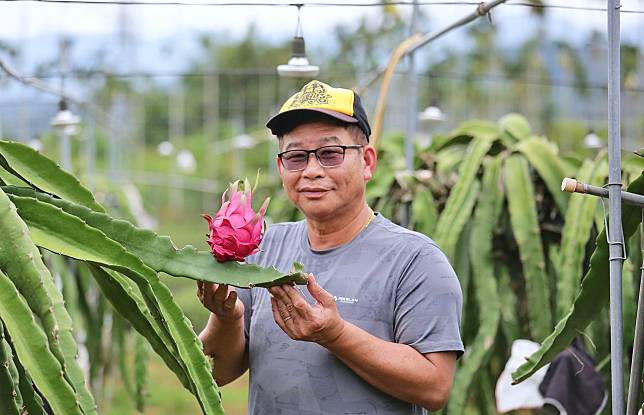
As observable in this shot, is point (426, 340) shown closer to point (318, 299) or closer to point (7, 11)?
point (318, 299)

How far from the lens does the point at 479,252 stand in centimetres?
356

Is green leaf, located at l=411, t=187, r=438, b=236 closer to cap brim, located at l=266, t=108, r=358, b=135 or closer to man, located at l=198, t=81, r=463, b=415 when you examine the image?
man, located at l=198, t=81, r=463, b=415

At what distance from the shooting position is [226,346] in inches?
87.1

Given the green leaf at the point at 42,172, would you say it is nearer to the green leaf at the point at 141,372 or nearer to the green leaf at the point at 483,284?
the green leaf at the point at 483,284

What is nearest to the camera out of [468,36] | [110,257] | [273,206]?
[110,257]

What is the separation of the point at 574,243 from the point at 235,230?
1.74 meters

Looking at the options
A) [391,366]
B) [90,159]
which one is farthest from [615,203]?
[90,159]

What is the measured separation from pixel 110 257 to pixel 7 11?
817cm

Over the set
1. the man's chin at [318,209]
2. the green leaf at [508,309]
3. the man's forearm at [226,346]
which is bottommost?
the green leaf at [508,309]

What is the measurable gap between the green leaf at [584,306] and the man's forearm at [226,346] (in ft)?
1.99

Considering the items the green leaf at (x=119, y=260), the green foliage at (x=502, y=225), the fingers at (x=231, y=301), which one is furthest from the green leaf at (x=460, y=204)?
the green leaf at (x=119, y=260)

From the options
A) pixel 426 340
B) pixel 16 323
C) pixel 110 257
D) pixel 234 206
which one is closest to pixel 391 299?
pixel 426 340

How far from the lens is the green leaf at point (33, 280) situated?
1.53m

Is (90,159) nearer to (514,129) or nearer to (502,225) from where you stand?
(514,129)
